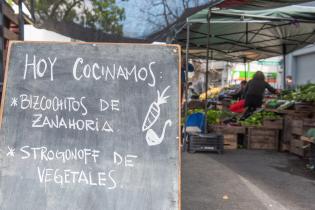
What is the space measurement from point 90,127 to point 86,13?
7.74 feet

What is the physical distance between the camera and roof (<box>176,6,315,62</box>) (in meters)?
7.50

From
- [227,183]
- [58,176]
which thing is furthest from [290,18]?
[58,176]

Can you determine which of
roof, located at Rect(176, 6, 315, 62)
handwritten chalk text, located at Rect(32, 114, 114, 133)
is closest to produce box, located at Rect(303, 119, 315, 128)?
roof, located at Rect(176, 6, 315, 62)

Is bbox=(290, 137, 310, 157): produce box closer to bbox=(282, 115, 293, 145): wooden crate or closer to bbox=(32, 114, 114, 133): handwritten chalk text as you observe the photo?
bbox=(282, 115, 293, 145): wooden crate

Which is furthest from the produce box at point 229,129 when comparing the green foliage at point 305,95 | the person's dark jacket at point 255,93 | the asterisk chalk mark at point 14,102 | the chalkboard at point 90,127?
the asterisk chalk mark at point 14,102

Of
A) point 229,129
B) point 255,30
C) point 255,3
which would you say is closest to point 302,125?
point 229,129

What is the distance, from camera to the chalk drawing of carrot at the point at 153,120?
3127 mm

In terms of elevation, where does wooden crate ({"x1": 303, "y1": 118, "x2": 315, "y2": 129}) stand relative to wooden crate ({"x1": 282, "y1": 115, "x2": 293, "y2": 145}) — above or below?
above

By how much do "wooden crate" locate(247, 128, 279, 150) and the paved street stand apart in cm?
81

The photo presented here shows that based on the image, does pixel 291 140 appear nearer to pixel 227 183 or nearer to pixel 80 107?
pixel 227 183

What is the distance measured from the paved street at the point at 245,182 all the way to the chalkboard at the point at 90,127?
1.73 metres

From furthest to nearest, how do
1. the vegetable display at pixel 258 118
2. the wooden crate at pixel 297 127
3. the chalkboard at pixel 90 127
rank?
1. the vegetable display at pixel 258 118
2. the wooden crate at pixel 297 127
3. the chalkboard at pixel 90 127

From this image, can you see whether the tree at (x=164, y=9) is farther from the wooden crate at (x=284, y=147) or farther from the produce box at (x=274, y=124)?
the wooden crate at (x=284, y=147)

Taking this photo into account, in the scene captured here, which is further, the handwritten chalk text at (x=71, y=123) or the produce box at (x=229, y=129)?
the produce box at (x=229, y=129)
